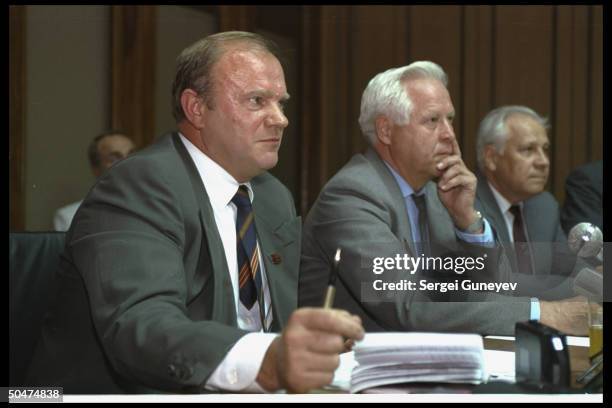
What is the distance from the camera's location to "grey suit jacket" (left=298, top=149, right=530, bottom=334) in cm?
177

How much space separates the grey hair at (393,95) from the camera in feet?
6.86

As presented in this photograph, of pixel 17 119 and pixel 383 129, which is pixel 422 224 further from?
pixel 17 119

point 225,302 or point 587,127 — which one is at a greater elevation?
point 587,127

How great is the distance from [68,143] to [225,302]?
4.13 feet

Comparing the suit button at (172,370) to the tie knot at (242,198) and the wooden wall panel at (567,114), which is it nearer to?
the tie knot at (242,198)

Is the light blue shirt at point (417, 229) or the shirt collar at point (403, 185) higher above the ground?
the shirt collar at point (403, 185)

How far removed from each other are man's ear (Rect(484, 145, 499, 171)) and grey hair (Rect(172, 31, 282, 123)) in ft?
2.93

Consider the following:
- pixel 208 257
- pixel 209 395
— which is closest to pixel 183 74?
pixel 208 257

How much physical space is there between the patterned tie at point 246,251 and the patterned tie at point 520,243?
1.86 ft

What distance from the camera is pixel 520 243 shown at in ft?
6.87

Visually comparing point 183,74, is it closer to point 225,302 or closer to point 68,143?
point 225,302

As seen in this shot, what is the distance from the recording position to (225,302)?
1.71 meters

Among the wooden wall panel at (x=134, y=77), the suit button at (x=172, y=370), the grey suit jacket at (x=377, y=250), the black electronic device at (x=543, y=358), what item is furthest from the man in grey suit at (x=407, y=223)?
the wooden wall panel at (x=134, y=77)

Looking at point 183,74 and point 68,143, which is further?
point 68,143
